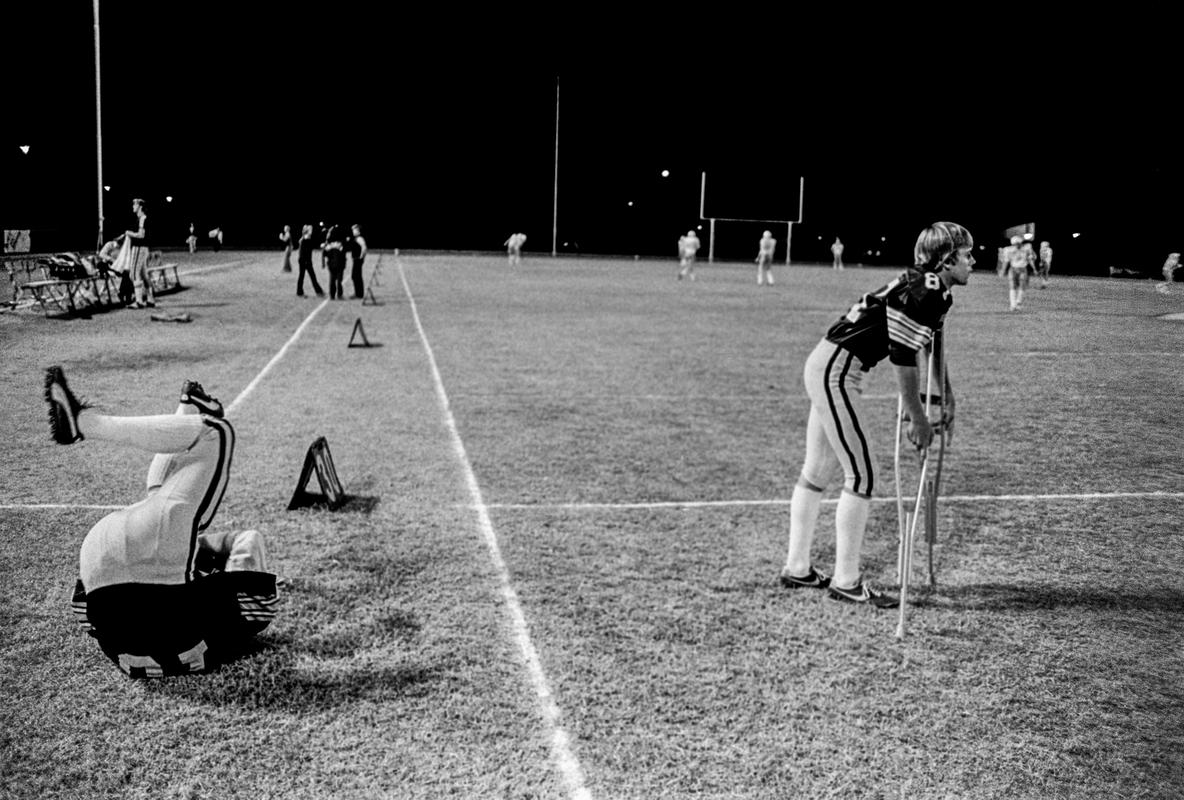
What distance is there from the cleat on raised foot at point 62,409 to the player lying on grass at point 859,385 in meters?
3.63

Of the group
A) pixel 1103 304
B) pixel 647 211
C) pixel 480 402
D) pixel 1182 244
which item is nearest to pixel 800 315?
pixel 1103 304

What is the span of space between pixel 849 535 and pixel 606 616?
1.48 metres

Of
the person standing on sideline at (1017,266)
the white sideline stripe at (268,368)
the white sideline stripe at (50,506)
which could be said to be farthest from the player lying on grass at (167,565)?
the person standing on sideline at (1017,266)

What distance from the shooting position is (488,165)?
3354 inches

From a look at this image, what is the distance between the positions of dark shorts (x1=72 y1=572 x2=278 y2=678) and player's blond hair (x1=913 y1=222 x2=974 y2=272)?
3.64m

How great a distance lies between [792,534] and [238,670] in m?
3.20

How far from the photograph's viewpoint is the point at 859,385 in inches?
224

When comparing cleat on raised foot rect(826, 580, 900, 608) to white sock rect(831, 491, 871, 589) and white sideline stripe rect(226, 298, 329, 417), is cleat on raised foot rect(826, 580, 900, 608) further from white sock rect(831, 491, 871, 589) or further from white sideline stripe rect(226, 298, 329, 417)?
white sideline stripe rect(226, 298, 329, 417)

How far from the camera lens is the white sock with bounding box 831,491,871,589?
5.76m

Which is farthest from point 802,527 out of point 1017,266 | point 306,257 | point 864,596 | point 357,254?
point 1017,266

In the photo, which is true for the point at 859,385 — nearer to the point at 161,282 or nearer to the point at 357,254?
the point at 357,254

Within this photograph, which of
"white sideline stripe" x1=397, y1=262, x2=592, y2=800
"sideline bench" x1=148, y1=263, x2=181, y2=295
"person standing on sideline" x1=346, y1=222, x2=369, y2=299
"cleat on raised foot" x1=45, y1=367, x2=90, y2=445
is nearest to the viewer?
"white sideline stripe" x1=397, y1=262, x2=592, y2=800

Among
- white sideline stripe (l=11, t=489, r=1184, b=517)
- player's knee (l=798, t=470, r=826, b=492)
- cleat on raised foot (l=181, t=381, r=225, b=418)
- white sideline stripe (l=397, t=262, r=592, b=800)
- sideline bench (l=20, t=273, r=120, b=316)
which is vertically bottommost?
white sideline stripe (l=397, t=262, r=592, b=800)

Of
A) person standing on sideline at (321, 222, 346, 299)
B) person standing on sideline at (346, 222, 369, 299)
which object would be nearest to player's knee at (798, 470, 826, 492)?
person standing on sideline at (321, 222, 346, 299)
